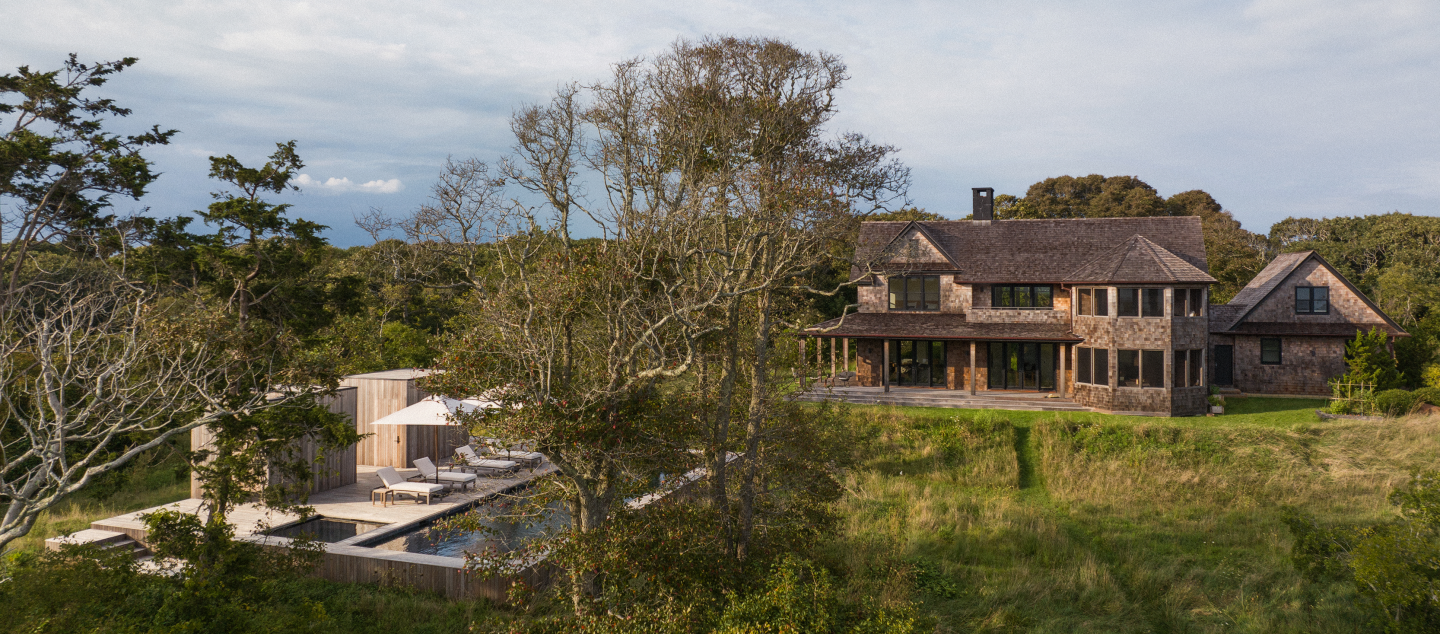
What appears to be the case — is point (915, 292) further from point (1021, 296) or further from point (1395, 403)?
point (1395, 403)

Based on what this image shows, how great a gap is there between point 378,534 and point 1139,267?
77.9 feet

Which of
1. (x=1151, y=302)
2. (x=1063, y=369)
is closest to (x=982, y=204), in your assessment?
(x=1063, y=369)

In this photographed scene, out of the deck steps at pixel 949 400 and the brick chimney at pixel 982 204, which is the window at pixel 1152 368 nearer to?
the deck steps at pixel 949 400

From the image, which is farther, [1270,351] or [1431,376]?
[1270,351]

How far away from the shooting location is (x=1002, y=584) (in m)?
12.9

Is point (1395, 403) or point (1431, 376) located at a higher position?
point (1431, 376)

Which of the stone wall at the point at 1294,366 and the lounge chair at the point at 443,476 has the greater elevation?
the stone wall at the point at 1294,366

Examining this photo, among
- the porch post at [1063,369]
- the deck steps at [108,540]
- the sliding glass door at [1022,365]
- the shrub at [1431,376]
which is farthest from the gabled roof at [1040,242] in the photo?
the deck steps at [108,540]

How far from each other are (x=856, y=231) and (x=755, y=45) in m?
4.00

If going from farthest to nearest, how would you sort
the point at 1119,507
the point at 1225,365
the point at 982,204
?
the point at 982,204, the point at 1225,365, the point at 1119,507

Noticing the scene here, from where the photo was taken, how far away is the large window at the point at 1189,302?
2402cm

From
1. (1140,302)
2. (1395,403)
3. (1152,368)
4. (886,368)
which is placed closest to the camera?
(1395,403)

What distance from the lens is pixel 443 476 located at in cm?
1695

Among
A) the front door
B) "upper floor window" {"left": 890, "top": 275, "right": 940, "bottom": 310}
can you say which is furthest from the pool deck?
the front door
